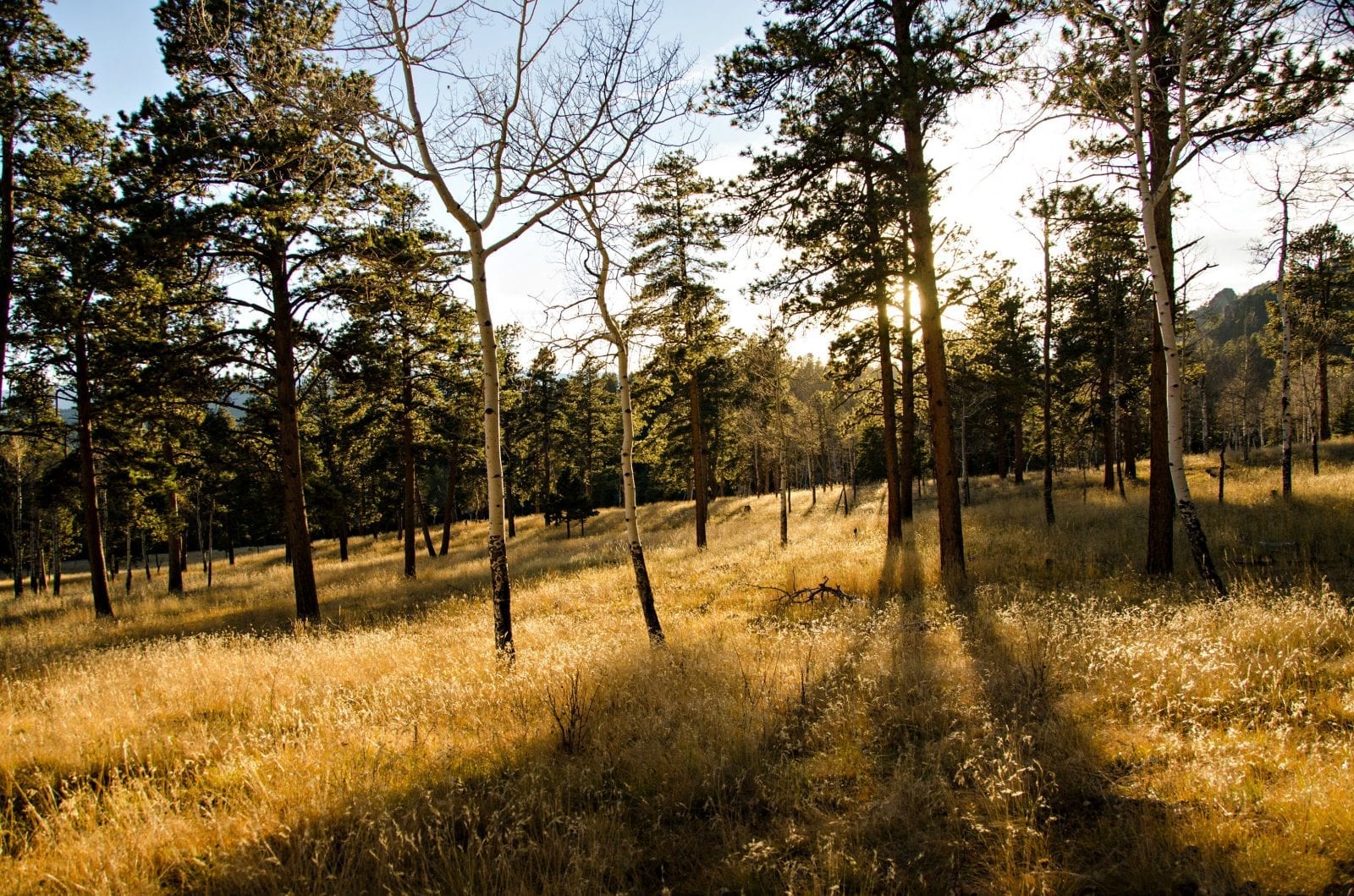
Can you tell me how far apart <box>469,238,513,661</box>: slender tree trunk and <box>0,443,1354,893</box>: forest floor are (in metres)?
0.65

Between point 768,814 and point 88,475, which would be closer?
point 768,814

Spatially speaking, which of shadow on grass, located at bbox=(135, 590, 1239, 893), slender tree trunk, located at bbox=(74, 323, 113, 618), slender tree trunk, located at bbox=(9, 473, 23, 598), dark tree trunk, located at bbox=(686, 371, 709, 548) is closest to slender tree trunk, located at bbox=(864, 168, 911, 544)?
dark tree trunk, located at bbox=(686, 371, 709, 548)

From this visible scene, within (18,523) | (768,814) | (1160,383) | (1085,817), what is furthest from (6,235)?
(18,523)

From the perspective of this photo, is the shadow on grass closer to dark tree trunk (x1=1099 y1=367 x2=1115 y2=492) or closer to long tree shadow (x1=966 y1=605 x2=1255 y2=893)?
long tree shadow (x1=966 y1=605 x2=1255 y2=893)

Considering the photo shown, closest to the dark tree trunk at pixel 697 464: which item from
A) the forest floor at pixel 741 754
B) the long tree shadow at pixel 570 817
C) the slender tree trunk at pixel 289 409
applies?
the forest floor at pixel 741 754

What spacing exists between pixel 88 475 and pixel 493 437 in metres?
14.9

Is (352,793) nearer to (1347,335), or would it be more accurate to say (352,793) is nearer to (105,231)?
(105,231)

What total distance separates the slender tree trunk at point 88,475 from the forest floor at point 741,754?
6.63 metres

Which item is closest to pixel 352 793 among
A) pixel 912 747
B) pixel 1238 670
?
pixel 912 747

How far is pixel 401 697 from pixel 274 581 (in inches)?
765

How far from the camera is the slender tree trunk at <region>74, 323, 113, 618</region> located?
14516 millimetres

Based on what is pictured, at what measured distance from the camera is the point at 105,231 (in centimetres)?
1186

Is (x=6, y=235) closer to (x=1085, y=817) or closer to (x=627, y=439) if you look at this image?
(x=627, y=439)

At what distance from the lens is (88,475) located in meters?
14.6
